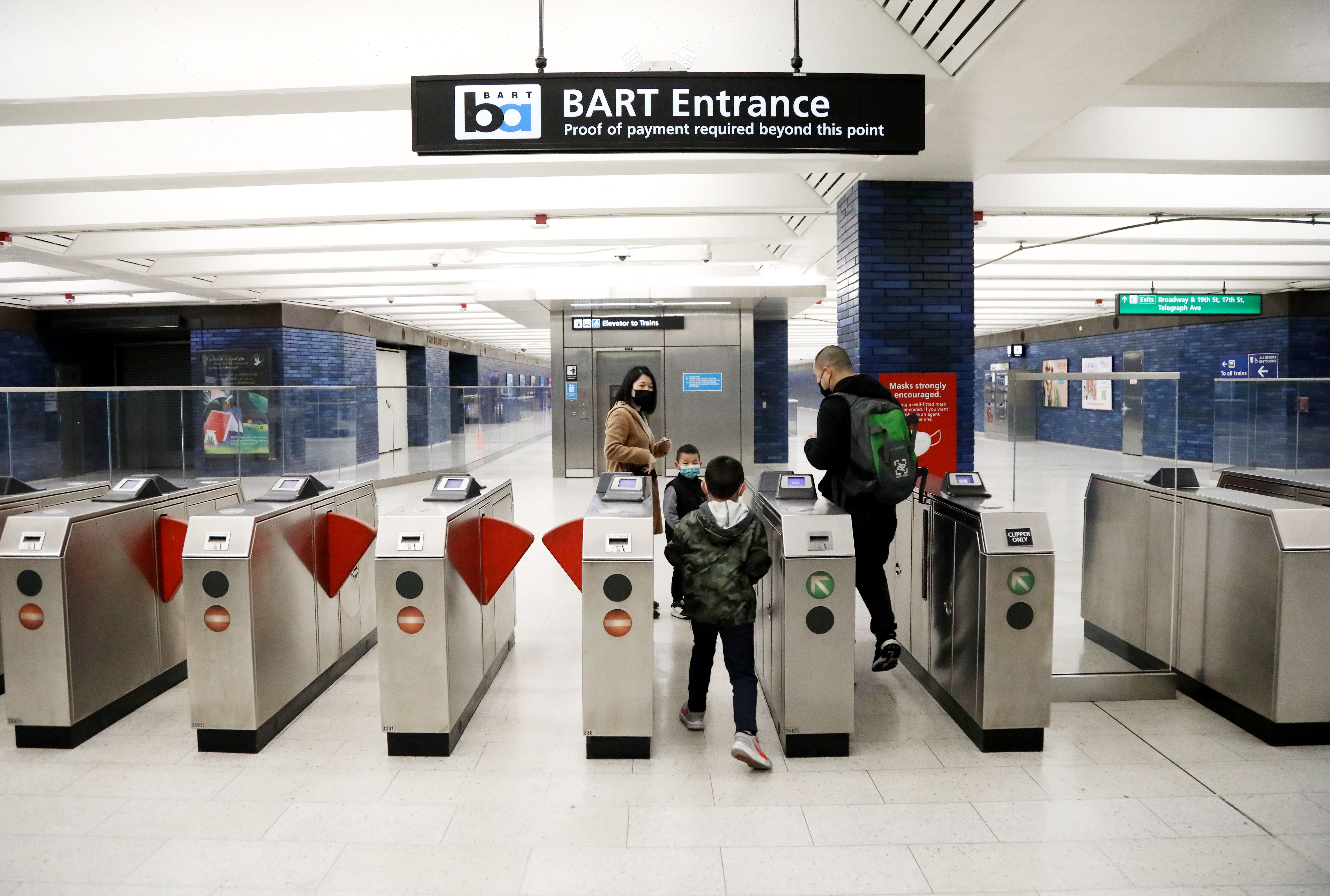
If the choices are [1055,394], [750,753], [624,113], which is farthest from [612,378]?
[750,753]

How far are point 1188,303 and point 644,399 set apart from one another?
9.86m

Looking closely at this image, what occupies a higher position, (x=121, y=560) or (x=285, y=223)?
(x=285, y=223)

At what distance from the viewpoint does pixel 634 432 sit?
16.5 ft

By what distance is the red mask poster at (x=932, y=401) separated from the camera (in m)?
5.30

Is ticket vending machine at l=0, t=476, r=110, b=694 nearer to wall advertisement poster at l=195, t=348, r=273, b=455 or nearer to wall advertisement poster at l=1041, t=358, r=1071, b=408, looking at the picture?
wall advertisement poster at l=195, t=348, r=273, b=455

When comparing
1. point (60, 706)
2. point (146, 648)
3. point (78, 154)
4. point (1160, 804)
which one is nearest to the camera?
point (1160, 804)

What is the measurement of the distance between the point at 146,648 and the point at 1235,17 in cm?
616

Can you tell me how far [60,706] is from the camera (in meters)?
3.37

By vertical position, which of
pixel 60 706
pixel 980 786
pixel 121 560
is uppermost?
pixel 121 560

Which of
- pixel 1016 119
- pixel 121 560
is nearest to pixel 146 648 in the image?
pixel 121 560

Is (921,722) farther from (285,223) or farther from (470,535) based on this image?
(285,223)

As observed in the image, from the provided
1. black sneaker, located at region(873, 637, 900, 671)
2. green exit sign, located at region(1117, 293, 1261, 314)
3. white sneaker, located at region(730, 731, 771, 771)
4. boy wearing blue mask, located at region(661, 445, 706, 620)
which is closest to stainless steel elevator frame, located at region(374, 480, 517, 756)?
white sneaker, located at region(730, 731, 771, 771)

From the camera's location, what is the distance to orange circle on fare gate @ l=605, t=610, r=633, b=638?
3.16m

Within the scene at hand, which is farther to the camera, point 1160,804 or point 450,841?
point 1160,804
